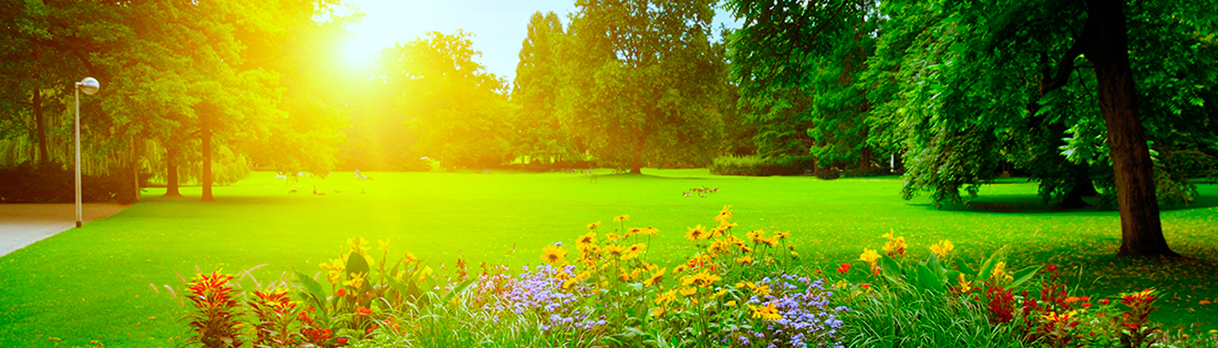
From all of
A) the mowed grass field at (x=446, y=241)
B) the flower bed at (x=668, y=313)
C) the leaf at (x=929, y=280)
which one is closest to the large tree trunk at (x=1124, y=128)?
the mowed grass field at (x=446, y=241)

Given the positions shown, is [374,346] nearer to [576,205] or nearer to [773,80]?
[773,80]

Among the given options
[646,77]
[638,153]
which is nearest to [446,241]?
[646,77]

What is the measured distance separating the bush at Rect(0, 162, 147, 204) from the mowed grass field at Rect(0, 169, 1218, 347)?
1467 mm

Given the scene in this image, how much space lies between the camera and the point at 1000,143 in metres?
16.4

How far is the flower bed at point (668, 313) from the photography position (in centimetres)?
346

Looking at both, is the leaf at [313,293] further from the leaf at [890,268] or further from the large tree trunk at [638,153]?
the large tree trunk at [638,153]

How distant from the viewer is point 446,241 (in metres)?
10.6

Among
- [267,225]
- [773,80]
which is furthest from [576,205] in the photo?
[773,80]

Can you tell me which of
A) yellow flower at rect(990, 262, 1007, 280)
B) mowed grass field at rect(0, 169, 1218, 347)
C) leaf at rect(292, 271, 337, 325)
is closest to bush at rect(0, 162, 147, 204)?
mowed grass field at rect(0, 169, 1218, 347)

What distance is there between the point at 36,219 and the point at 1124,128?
2008cm

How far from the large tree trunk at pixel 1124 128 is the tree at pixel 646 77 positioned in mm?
32585

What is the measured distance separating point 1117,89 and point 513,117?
53.0 meters

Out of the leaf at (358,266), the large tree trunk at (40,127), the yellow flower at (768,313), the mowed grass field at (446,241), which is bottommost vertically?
the mowed grass field at (446,241)

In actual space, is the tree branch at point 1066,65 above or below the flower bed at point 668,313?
above
